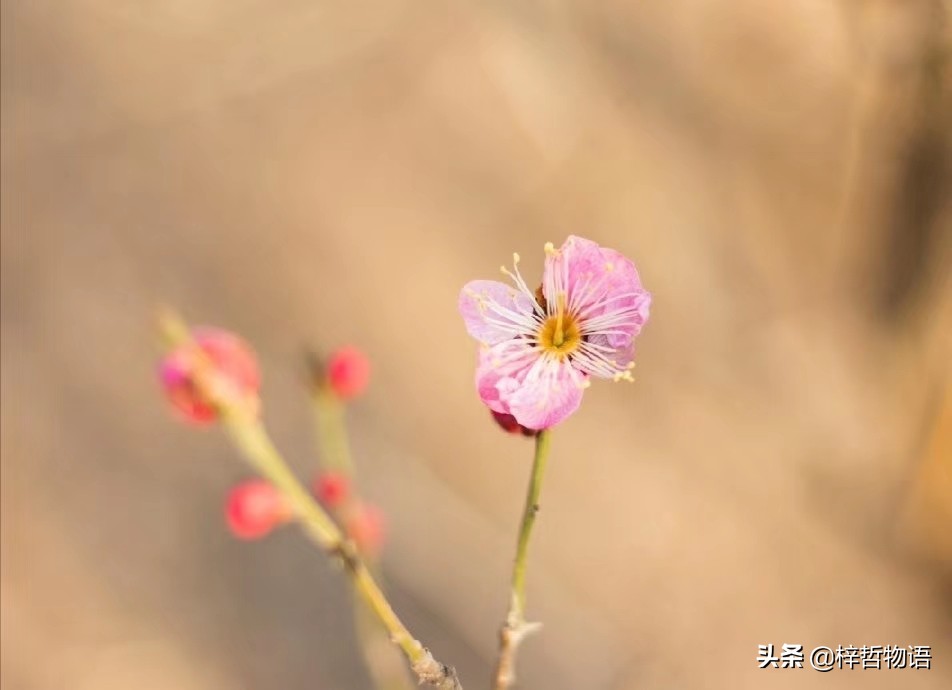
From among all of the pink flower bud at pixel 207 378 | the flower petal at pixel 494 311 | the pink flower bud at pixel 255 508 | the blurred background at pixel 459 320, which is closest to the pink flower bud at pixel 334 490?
the pink flower bud at pixel 255 508

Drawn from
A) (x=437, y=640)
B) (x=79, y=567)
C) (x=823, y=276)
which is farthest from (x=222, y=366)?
(x=823, y=276)

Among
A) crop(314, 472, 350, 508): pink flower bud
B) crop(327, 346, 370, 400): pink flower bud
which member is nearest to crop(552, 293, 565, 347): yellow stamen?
crop(327, 346, 370, 400): pink flower bud

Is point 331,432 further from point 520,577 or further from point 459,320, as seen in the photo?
point 520,577

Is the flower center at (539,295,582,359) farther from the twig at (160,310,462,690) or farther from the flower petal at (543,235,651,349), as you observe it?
the twig at (160,310,462,690)

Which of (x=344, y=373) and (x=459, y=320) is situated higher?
(x=459, y=320)

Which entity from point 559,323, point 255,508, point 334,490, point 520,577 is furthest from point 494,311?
point 334,490

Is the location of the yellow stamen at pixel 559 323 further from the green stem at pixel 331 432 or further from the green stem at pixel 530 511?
the green stem at pixel 331 432
